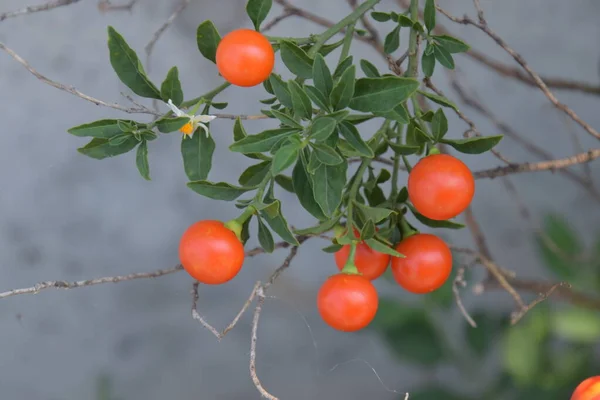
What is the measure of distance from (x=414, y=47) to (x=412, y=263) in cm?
18

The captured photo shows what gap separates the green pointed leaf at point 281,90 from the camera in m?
0.47

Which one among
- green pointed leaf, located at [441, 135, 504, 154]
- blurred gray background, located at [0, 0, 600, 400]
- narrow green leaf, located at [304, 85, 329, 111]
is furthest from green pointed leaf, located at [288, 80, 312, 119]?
blurred gray background, located at [0, 0, 600, 400]

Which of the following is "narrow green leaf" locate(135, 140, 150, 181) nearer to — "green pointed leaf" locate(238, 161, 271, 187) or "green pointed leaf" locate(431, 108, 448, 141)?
"green pointed leaf" locate(238, 161, 271, 187)

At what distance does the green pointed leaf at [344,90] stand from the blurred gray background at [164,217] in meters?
0.71

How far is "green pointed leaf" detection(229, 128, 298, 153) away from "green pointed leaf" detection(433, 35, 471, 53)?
15cm

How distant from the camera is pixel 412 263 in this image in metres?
0.54

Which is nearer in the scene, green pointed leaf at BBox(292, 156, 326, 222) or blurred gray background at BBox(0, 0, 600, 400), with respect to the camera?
green pointed leaf at BBox(292, 156, 326, 222)

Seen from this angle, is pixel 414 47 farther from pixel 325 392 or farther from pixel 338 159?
pixel 325 392

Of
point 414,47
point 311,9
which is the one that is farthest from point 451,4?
point 414,47

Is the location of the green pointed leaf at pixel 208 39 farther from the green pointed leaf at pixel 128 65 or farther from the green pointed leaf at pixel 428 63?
the green pointed leaf at pixel 428 63

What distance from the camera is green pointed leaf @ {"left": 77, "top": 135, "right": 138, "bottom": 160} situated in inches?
19.0

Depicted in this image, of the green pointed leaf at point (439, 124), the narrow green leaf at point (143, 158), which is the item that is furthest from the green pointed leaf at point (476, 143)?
the narrow green leaf at point (143, 158)

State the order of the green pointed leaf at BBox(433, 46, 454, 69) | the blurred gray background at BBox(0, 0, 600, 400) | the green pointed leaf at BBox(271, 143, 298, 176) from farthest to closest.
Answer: the blurred gray background at BBox(0, 0, 600, 400)
the green pointed leaf at BBox(433, 46, 454, 69)
the green pointed leaf at BBox(271, 143, 298, 176)

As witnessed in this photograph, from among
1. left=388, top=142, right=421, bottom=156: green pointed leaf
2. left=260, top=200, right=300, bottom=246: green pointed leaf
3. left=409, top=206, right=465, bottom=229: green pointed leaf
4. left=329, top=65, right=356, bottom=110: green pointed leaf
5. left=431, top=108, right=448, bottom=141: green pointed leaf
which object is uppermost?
left=329, top=65, right=356, bottom=110: green pointed leaf
